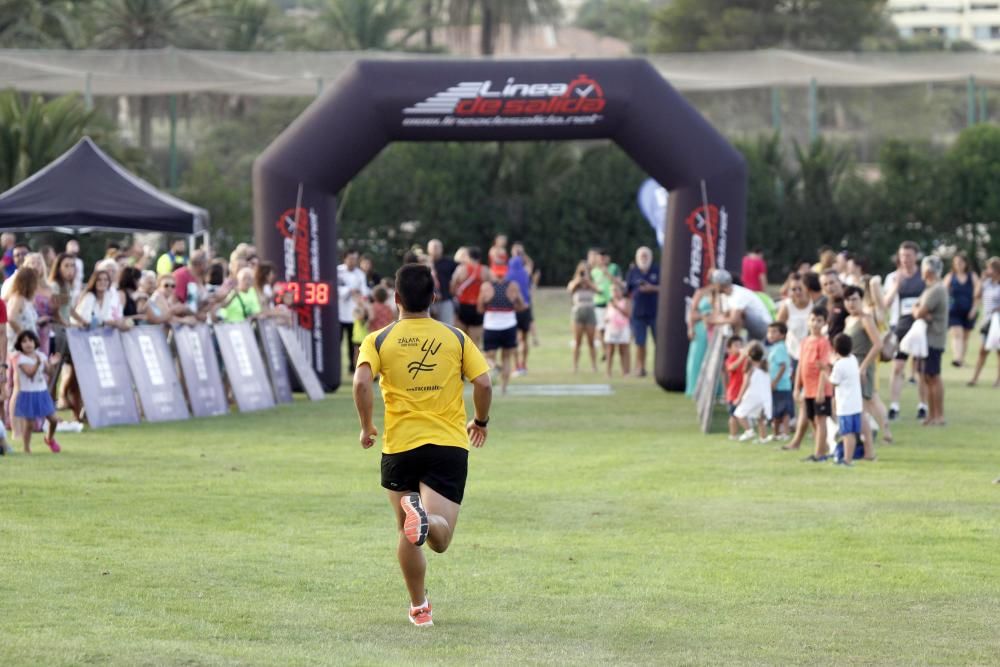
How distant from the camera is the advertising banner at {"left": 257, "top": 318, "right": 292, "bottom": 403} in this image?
62.1 ft

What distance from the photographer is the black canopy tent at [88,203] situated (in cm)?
1862

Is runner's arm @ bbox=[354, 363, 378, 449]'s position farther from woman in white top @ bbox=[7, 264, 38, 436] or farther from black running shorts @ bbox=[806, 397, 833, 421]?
woman in white top @ bbox=[7, 264, 38, 436]

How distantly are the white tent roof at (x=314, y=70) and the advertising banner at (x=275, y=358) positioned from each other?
13.3 metres

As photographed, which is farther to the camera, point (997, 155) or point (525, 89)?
point (997, 155)

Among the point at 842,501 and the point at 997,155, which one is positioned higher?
the point at 997,155

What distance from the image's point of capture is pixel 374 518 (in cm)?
1093

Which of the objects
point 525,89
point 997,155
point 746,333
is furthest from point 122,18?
point 746,333

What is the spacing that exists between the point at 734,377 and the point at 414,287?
8.91m

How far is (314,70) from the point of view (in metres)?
32.9

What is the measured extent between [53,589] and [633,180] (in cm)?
2906

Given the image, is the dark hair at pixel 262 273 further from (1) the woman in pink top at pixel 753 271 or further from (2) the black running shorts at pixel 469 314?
(1) the woman in pink top at pixel 753 271

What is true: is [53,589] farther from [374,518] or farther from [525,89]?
[525,89]

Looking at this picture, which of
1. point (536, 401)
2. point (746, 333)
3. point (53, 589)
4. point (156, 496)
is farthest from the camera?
point (536, 401)

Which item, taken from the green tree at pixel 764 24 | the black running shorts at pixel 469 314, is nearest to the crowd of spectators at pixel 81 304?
the black running shorts at pixel 469 314
